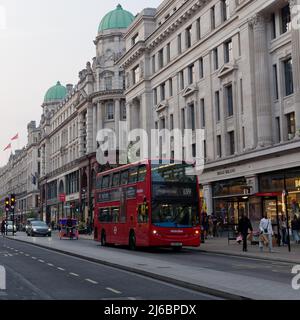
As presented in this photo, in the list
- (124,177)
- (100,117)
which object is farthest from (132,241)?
(100,117)

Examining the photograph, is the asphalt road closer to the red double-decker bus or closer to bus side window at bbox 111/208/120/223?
the red double-decker bus

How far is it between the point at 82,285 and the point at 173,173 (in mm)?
12013

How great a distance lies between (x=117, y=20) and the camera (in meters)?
76.9

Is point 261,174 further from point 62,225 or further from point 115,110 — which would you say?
point 115,110

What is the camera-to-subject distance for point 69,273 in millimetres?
16594

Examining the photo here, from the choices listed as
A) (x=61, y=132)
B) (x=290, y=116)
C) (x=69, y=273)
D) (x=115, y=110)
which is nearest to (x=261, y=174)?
(x=290, y=116)

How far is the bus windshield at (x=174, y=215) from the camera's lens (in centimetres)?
2472

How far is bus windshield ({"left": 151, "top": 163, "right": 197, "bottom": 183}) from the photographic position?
80.9 feet

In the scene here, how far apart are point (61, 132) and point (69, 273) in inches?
3259

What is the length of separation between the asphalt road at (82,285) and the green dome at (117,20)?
61.5 metres

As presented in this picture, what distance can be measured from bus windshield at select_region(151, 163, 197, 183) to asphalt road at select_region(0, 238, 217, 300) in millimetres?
6477

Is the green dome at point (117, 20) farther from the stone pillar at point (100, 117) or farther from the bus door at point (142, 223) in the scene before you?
the bus door at point (142, 223)

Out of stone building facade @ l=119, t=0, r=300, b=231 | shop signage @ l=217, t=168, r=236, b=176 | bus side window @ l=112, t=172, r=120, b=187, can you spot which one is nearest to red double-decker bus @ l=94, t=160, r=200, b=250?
bus side window @ l=112, t=172, r=120, b=187

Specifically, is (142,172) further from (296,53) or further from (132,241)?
(296,53)
